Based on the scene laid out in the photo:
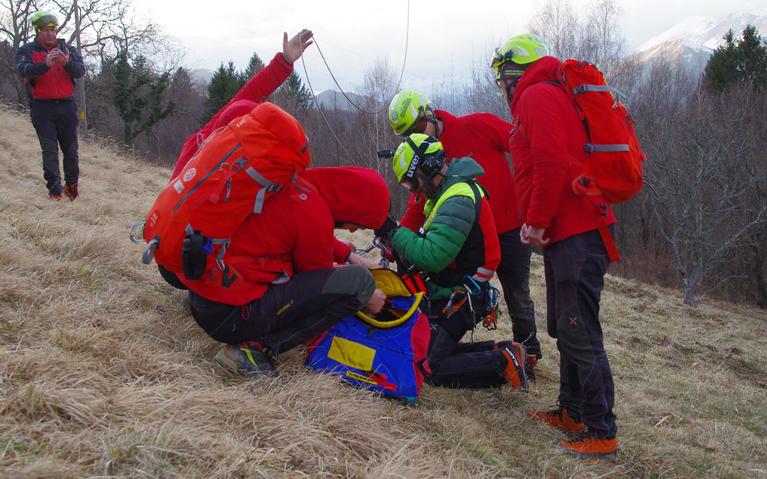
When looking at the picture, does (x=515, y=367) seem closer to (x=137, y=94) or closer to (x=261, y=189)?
(x=261, y=189)

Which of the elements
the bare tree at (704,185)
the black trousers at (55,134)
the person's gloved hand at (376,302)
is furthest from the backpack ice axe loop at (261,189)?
the bare tree at (704,185)

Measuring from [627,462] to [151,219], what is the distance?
3087 millimetres

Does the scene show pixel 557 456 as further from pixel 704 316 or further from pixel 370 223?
pixel 704 316

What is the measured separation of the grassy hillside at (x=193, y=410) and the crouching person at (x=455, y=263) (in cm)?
19

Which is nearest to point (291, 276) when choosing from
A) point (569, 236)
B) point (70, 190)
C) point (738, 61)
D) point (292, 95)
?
point (569, 236)

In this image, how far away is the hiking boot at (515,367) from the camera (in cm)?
407

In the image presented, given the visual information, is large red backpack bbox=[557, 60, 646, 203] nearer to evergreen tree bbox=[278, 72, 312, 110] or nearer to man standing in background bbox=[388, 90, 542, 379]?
man standing in background bbox=[388, 90, 542, 379]

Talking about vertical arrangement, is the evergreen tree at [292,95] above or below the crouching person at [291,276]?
above

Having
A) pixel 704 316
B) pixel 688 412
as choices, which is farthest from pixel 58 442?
pixel 704 316

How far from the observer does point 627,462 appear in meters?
3.43

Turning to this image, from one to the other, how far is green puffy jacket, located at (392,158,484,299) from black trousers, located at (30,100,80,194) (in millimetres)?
5419

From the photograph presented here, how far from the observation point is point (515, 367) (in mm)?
4082

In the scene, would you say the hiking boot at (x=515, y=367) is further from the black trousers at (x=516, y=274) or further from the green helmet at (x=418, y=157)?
the green helmet at (x=418, y=157)

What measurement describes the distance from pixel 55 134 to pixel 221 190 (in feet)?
18.6
